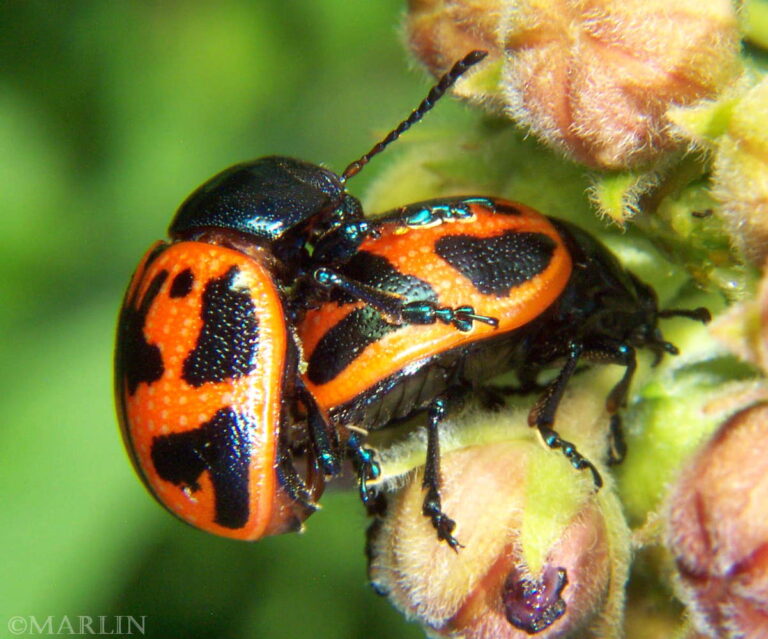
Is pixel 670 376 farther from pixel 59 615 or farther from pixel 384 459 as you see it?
pixel 59 615

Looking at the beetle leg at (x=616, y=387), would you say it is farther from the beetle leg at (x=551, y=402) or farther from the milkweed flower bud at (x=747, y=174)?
the milkweed flower bud at (x=747, y=174)

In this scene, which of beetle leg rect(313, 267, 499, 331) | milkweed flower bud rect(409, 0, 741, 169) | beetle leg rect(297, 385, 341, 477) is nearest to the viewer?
milkweed flower bud rect(409, 0, 741, 169)

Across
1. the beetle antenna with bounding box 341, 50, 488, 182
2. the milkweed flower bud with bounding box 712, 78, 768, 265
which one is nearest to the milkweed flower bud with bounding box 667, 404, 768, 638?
the milkweed flower bud with bounding box 712, 78, 768, 265

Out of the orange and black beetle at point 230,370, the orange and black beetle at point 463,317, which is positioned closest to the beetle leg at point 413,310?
the orange and black beetle at point 463,317

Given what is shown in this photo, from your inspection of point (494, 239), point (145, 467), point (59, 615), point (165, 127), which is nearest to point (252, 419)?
point (145, 467)

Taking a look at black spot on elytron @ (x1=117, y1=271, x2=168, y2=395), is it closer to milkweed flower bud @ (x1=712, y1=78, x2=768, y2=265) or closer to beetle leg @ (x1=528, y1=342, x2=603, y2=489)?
beetle leg @ (x1=528, y1=342, x2=603, y2=489)

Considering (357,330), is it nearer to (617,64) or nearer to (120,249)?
(617,64)

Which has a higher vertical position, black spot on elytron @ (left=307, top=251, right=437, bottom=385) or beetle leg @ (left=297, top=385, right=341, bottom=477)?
black spot on elytron @ (left=307, top=251, right=437, bottom=385)
